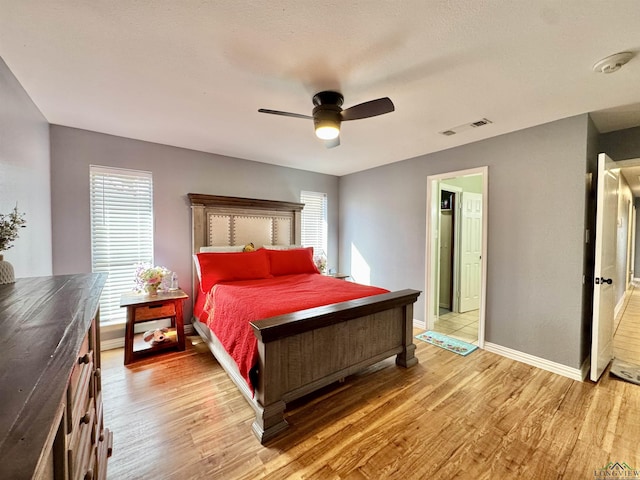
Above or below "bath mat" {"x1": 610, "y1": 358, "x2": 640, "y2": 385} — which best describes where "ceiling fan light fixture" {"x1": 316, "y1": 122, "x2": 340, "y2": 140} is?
above

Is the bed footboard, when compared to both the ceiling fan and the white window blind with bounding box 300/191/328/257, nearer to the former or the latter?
the ceiling fan

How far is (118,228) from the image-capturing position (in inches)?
125

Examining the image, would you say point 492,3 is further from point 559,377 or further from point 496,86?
point 559,377

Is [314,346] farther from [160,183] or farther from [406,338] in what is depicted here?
[160,183]

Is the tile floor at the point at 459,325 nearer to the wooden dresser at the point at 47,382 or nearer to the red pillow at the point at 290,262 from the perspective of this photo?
the red pillow at the point at 290,262

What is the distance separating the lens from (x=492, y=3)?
4.28 ft

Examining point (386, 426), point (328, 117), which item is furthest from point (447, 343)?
point (328, 117)

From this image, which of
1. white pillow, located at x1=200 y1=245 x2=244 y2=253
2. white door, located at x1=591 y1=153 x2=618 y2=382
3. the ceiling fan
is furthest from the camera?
white pillow, located at x1=200 y1=245 x2=244 y2=253

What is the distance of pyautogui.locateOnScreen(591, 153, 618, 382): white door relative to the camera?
2.39 m

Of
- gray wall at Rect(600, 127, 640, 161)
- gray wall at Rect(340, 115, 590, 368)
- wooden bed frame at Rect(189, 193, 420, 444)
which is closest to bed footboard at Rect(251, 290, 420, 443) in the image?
wooden bed frame at Rect(189, 193, 420, 444)

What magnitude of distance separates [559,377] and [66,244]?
508cm

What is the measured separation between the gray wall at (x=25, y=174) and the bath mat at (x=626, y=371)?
502cm

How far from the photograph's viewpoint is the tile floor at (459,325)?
352 cm

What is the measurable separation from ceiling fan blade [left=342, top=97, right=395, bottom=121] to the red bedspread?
59.2 inches
